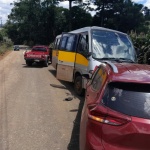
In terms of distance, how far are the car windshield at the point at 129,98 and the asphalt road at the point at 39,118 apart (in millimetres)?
2179

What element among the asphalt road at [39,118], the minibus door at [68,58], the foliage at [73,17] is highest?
the foliage at [73,17]

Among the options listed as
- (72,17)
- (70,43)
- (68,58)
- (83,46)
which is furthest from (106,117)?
(72,17)

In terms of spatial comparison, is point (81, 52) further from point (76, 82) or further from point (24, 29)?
point (24, 29)

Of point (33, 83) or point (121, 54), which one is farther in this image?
point (33, 83)

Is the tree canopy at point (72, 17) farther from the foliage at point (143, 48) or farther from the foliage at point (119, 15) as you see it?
the foliage at point (143, 48)

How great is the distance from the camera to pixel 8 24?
9938 cm

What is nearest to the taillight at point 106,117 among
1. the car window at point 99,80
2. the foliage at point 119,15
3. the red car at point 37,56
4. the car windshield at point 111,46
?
the car window at point 99,80

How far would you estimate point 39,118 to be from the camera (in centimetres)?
684

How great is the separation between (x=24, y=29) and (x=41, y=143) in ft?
247

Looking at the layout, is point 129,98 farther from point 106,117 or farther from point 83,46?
point 83,46


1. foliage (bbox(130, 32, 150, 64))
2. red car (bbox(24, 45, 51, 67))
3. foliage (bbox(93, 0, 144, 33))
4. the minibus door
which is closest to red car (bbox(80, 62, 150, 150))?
the minibus door

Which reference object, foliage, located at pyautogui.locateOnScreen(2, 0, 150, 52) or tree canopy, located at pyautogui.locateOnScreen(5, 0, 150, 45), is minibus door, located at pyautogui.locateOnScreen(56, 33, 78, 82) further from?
tree canopy, located at pyautogui.locateOnScreen(5, 0, 150, 45)

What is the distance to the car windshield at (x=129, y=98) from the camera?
298 centimetres

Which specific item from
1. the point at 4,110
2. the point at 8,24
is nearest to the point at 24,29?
the point at 8,24
